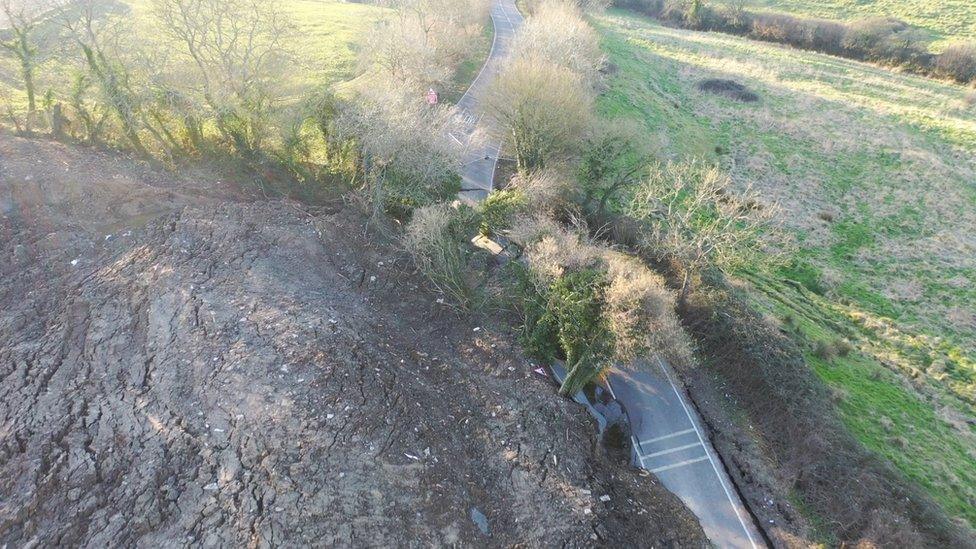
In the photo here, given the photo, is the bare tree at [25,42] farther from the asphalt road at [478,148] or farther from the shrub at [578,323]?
the shrub at [578,323]

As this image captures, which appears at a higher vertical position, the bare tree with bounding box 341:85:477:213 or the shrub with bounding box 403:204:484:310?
the bare tree with bounding box 341:85:477:213

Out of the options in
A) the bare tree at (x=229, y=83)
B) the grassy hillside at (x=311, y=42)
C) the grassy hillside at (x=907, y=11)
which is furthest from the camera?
the grassy hillside at (x=907, y=11)

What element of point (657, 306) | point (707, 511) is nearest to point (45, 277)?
point (657, 306)

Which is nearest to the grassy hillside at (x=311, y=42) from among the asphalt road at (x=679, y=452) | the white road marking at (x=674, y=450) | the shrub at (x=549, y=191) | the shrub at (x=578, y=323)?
the shrub at (x=549, y=191)

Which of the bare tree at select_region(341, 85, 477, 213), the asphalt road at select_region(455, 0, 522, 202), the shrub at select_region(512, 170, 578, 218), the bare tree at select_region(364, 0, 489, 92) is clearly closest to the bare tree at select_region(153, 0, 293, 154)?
the bare tree at select_region(341, 85, 477, 213)

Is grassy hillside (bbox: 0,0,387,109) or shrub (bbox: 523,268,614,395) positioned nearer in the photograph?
shrub (bbox: 523,268,614,395)

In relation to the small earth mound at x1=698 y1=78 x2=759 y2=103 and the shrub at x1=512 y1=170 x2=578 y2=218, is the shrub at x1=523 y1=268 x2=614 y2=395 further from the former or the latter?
the small earth mound at x1=698 y1=78 x2=759 y2=103

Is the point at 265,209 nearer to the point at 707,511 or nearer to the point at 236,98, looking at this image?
the point at 236,98
